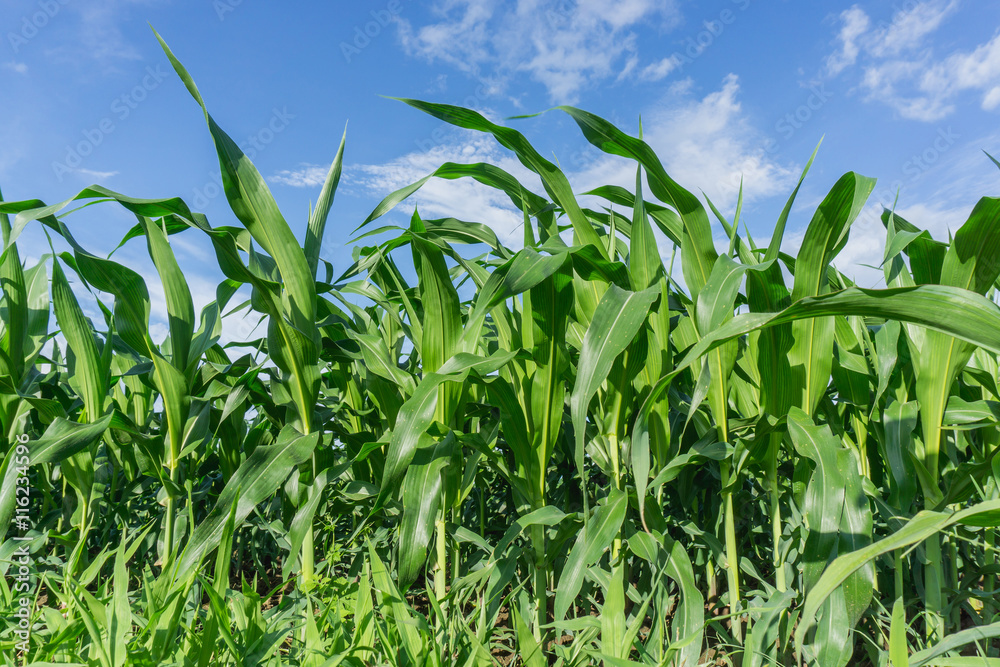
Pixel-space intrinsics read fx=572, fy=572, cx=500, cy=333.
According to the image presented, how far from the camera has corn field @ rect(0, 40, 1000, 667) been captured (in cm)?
80

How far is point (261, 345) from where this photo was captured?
1539mm

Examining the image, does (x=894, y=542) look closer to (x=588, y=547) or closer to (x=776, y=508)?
(x=588, y=547)

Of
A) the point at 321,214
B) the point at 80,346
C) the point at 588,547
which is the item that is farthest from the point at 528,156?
the point at 80,346

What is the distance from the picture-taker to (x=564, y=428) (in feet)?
4.17

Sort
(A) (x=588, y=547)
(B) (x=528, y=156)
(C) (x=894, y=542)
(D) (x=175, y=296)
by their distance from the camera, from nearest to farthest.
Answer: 1. (C) (x=894, y=542)
2. (A) (x=588, y=547)
3. (B) (x=528, y=156)
4. (D) (x=175, y=296)

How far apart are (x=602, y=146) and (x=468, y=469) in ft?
2.10

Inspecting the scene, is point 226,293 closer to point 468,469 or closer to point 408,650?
point 468,469

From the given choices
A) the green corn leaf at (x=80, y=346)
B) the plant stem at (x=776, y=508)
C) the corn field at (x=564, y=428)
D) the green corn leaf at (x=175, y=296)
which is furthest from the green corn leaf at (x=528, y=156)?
the green corn leaf at (x=80, y=346)

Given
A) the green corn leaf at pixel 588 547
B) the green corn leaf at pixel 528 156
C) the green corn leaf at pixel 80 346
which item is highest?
the green corn leaf at pixel 528 156

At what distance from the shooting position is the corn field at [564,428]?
803 mm

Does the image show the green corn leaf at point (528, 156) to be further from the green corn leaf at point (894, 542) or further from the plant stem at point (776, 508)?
the green corn leaf at point (894, 542)

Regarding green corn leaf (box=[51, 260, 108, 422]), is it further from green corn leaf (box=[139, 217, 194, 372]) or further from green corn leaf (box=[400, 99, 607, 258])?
green corn leaf (box=[400, 99, 607, 258])

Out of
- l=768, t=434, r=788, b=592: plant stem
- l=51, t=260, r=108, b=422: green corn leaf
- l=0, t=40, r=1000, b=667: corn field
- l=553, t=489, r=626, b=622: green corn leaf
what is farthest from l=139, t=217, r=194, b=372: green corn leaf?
l=768, t=434, r=788, b=592: plant stem

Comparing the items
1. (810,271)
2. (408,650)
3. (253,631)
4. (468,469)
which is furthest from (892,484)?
(253,631)
